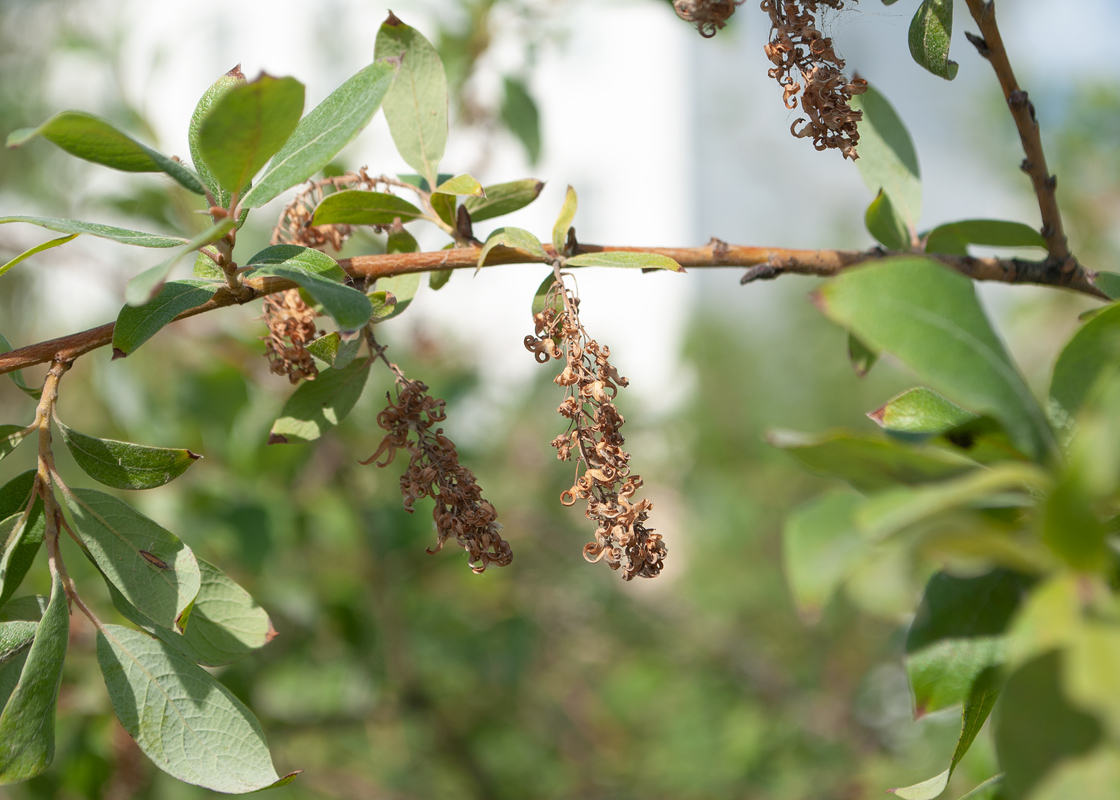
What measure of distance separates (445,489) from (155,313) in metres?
0.15

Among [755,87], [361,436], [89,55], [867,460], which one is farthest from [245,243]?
[755,87]

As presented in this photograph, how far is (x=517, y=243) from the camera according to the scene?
0.38 meters

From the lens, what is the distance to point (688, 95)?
3443mm

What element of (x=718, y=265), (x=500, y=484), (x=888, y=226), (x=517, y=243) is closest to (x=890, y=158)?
(x=888, y=226)

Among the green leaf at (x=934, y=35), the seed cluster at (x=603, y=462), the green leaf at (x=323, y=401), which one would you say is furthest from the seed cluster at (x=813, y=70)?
the green leaf at (x=323, y=401)

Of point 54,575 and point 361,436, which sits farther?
point 361,436

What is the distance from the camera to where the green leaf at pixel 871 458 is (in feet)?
0.76

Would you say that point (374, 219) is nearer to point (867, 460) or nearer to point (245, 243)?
point (867, 460)

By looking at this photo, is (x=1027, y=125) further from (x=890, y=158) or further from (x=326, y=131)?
(x=326, y=131)

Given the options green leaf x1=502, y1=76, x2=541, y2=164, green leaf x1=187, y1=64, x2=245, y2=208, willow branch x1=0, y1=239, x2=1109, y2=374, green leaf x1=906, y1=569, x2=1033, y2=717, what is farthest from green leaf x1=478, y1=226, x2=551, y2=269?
green leaf x1=502, y1=76, x2=541, y2=164

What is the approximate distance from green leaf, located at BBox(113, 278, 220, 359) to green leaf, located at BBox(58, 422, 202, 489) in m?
0.05

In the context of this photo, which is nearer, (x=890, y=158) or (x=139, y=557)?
(x=139, y=557)

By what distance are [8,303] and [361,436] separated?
1.20 meters

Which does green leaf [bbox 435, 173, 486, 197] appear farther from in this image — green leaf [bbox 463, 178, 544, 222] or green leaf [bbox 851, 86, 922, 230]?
green leaf [bbox 851, 86, 922, 230]
